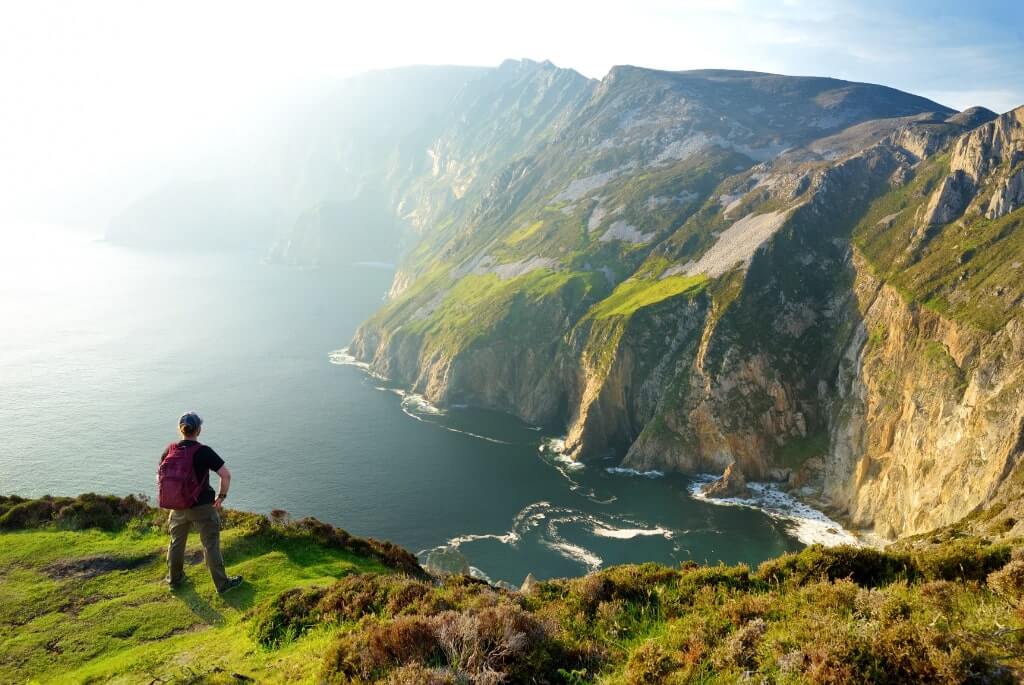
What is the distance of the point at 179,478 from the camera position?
14203 mm

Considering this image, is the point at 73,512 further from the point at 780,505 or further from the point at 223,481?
the point at 780,505

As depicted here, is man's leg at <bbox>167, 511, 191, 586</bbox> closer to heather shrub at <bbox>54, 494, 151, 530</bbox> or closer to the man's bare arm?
the man's bare arm

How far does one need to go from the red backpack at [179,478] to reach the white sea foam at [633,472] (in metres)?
73.1

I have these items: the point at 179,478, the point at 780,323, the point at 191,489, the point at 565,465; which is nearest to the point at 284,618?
the point at 191,489

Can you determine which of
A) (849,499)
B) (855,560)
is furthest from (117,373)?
(855,560)

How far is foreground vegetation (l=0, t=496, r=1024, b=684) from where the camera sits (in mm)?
7621

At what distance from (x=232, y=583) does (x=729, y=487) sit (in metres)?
68.0

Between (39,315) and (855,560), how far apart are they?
701 ft

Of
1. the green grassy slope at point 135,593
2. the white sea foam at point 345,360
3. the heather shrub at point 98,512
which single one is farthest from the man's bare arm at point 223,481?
the white sea foam at point 345,360

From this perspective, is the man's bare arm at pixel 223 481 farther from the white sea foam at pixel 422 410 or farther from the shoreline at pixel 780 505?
the white sea foam at pixel 422 410

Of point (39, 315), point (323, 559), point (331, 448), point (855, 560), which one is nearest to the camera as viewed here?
point (855, 560)

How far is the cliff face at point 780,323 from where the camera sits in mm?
60375

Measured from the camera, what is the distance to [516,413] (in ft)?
356

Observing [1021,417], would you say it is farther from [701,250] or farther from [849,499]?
[701,250]
